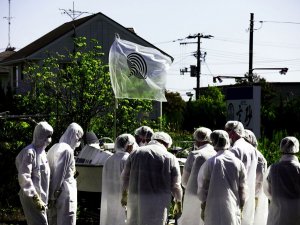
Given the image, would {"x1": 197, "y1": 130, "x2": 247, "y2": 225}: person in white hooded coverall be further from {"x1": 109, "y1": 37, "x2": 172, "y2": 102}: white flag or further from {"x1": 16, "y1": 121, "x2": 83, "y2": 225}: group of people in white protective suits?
{"x1": 109, "y1": 37, "x2": 172, "y2": 102}: white flag

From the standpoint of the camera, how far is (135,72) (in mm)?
16188

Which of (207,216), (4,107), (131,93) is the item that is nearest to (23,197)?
(207,216)

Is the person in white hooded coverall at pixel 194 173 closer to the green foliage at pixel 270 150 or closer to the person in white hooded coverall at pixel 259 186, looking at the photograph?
the person in white hooded coverall at pixel 259 186

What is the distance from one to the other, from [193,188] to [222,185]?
5.18 feet

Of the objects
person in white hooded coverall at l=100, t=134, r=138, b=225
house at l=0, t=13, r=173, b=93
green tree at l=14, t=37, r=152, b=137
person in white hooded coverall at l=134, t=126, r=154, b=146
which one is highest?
house at l=0, t=13, r=173, b=93

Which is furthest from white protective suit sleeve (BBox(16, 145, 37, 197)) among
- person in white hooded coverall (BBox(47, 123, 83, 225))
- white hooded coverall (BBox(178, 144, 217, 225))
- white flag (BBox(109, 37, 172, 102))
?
white flag (BBox(109, 37, 172, 102))

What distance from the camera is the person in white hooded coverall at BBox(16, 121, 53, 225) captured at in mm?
10062

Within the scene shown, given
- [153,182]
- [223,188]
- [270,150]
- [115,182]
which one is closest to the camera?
[223,188]

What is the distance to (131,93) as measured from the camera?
16.2 metres

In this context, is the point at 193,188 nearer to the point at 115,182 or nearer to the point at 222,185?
the point at 115,182

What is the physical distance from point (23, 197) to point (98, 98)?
36.0ft

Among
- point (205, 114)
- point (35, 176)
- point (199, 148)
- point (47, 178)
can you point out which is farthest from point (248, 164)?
point (205, 114)

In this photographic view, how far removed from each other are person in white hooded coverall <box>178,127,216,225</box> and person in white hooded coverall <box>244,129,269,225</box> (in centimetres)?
86

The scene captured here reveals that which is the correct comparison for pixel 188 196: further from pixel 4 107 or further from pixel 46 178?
pixel 4 107
